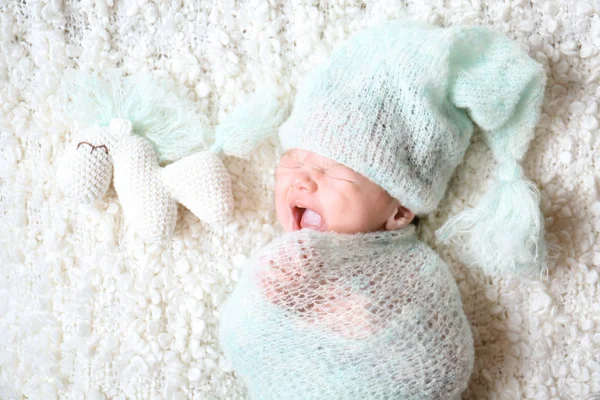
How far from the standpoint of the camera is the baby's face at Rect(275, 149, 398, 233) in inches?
45.1

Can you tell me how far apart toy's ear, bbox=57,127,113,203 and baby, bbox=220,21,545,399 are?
32 cm

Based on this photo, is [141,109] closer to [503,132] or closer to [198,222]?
[198,222]

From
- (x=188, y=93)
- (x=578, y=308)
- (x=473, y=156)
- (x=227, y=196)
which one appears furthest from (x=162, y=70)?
(x=578, y=308)

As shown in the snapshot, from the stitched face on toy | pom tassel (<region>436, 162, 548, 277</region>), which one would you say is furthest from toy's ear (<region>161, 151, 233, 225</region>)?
pom tassel (<region>436, 162, 548, 277</region>)

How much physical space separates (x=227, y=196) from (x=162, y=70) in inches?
11.2

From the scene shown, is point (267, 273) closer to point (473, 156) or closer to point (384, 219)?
point (384, 219)

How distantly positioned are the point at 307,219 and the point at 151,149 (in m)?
0.32

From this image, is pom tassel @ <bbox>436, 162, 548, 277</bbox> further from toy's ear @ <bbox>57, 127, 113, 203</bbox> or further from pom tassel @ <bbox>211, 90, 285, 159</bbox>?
toy's ear @ <bbox>57, 127, 113, 203</bbox>

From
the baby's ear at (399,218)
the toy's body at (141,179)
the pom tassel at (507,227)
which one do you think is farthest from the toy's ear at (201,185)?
the pom tassel at (507,227)

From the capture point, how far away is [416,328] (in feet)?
3.70

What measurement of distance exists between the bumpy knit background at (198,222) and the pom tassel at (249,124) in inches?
1.8

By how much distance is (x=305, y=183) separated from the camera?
1.15 meters

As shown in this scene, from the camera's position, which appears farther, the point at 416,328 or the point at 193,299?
the point at 193,299

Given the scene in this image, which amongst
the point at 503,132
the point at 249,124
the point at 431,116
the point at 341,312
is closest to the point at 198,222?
the point at 249,124
